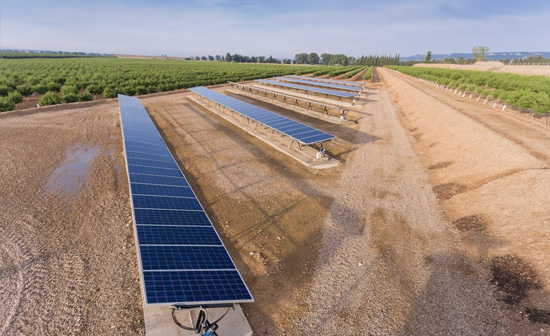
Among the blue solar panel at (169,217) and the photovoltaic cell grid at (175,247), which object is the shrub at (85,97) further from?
the blue solar panel at (169,217)

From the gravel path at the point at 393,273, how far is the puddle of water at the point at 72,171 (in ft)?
54.0

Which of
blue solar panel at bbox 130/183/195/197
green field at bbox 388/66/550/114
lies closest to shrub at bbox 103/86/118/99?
blue solar panel at bbox 130/183/195/197

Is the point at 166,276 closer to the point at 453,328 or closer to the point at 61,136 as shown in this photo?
the point at 453,328

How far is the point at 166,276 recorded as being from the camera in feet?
23.6

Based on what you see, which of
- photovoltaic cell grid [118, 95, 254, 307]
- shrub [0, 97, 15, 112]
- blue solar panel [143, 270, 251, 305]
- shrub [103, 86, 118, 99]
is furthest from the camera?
shrub [103, 86, 118, 99]

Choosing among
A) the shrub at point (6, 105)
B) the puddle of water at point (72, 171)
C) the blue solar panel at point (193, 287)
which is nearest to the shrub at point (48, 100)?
the shrub at point (6, 105)

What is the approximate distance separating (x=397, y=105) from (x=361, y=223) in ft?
128

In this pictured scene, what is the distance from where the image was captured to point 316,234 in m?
12.4

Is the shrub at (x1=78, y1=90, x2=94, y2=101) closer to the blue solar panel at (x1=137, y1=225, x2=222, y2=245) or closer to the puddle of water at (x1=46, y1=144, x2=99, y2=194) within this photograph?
the puddle of water at (x1=46, y1=144, x2=99, y2=194)

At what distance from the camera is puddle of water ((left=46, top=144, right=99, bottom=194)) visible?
15.6m

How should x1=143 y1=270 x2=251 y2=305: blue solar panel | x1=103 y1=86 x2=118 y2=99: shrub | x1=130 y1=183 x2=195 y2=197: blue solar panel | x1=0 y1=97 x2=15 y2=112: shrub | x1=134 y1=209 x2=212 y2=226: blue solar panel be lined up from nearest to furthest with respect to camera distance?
1. x1=143 y1=270 x2=251 y2=305: blue solar panel
2. x1=134 y1=209 x2=212 y2=226: blue solar panel
3. x1=130 y1=183 x2=195 y2=197: blue solar panel
4. x1=0 y1=97 x2=15 y2=112: shrub
5. x1=103 y1=86 x2=118 y2=99: shrub

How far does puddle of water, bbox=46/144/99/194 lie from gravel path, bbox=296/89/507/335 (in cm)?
1647

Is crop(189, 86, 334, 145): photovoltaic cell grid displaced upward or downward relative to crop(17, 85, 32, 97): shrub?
downward

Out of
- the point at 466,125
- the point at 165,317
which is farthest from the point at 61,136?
the point at 466,125
